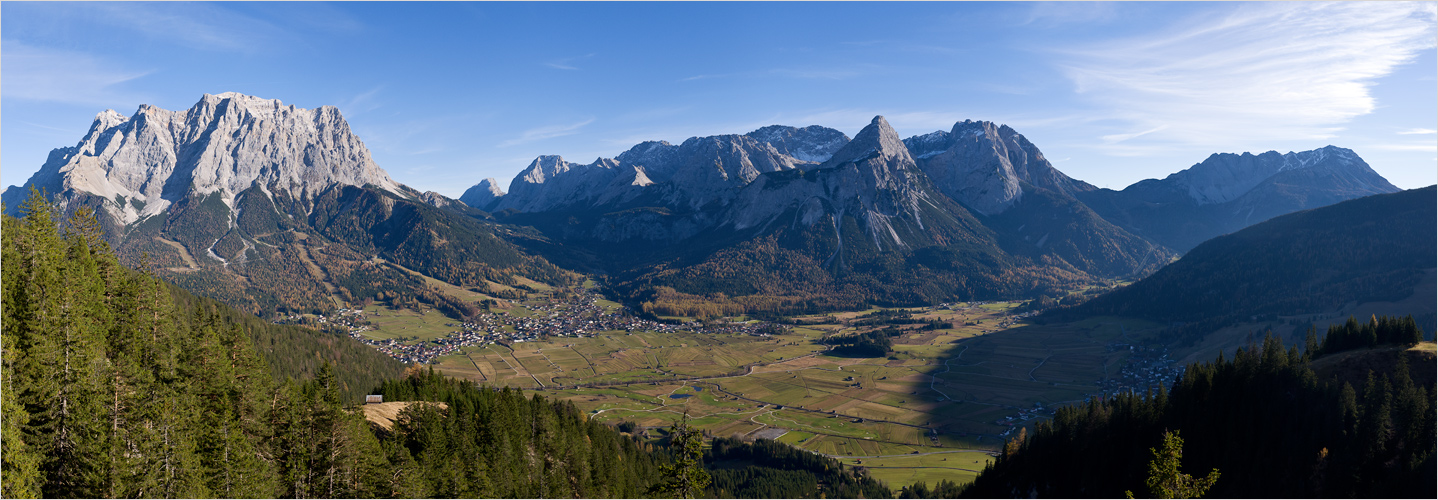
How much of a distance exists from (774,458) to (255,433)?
118m

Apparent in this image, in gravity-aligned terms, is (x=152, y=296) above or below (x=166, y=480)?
above

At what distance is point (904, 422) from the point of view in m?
174

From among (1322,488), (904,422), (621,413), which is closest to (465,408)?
(1322,488)

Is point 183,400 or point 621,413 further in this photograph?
point 621,413

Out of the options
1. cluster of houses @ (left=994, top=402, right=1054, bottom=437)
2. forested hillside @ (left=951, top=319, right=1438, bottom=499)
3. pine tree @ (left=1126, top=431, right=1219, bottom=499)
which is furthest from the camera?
cluster of houses @ (left=994, top=402, right=1054, bottom=437)

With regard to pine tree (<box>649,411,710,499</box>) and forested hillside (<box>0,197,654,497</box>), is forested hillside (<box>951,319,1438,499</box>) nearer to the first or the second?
pine tree (<box>649,411,710,499</box>)

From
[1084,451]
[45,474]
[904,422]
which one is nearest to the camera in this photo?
[45,474]

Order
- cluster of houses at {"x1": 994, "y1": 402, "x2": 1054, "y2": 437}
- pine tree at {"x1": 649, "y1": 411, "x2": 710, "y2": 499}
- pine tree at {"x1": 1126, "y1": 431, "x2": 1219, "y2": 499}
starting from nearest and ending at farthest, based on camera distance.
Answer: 1. pine tree at {"x1": 1126, "y1": 431, "x2": 1219, "y2": 499}
2. pine tree at {"x1": 649, "y1": 411, "x2": 710, "y2": 499}
3. cluster of houses at {"x1": 994, "y1": 402, "x2": 1054, "y2": 437}

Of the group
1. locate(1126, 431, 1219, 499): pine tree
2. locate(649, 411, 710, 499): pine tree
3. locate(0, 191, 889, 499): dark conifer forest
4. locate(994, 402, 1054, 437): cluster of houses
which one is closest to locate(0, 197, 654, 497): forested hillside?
locate(0, 191, 889, 499): dark conifer forest

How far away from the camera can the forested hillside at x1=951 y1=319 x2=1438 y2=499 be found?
226ft

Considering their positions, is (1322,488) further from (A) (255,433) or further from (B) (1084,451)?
(A) (255,433)

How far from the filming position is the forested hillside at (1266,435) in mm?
69000

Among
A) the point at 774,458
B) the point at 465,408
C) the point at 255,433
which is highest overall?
the point at 255,433

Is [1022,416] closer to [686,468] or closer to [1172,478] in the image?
[1172,478]
